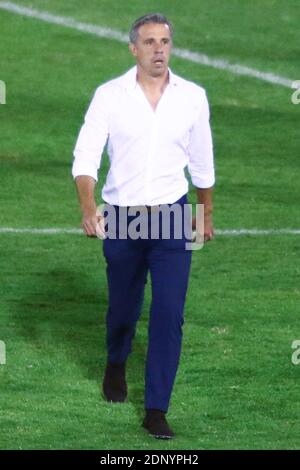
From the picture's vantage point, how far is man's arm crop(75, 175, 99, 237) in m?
10.1

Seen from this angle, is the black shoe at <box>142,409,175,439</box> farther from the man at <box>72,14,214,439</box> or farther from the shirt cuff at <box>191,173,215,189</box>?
the shirt cuff at <box>191,173,215,189</box>

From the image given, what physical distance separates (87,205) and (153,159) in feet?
1.47

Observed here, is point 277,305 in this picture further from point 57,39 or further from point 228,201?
point 57,39

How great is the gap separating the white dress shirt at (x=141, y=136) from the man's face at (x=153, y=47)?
0.14 metres

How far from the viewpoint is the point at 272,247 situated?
Result: 52.8 ft

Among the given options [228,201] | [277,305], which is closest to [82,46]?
[228,201]

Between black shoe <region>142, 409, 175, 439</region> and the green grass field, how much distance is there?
68mm

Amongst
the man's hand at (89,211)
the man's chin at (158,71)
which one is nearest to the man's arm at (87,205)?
the man's hand at (89,211)

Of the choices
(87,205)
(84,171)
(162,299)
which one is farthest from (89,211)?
(162,299)

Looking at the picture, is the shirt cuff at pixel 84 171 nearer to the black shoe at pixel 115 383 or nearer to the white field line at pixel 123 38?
the black shoe at pixel 115 383

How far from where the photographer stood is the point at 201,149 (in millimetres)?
10445

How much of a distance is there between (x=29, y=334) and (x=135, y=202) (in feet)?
8.93
